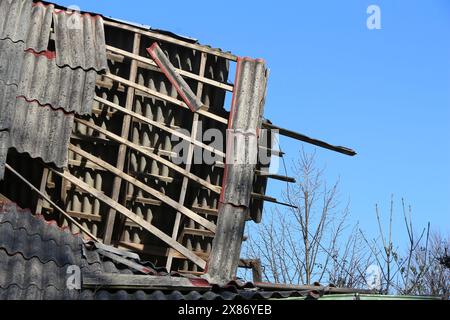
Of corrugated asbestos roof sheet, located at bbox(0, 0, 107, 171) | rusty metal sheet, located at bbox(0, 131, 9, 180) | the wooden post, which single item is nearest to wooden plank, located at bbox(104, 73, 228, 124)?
the wooden post

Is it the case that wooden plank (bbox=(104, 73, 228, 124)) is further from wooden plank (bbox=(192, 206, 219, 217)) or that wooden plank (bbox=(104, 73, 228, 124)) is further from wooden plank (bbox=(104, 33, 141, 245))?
wooden plank (bbox=(192, 206, 219, 217))

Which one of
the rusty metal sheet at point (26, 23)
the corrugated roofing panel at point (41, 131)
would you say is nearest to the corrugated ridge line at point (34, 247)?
the corrugated roofing panel at point (41, 131)

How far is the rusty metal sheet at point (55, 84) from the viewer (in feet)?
47.8

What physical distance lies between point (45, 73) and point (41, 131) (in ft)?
4.02

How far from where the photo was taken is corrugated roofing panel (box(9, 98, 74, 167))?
1402 centimetres

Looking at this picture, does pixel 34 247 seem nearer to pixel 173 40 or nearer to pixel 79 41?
pixel 79 41

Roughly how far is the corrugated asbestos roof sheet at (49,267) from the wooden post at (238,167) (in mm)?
1907

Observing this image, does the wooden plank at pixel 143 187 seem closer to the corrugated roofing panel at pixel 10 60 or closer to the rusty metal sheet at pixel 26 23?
the corrugated roofing panel at pixel 10 60

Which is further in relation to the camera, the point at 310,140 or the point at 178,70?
the point at 310,140

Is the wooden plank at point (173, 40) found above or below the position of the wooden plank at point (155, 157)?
above

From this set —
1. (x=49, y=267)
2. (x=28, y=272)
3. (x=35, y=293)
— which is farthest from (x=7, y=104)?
(x=35, y=293)

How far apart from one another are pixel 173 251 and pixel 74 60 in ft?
13.7

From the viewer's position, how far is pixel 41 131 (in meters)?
14.2
